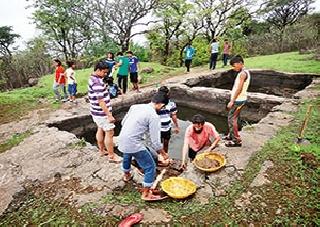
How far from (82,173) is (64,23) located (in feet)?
49.3

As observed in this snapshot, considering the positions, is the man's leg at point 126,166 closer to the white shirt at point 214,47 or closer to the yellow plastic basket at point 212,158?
the yellow plastic basket at point 212,158

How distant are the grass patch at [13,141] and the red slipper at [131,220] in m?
3.95

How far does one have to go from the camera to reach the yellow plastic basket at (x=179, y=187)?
385cm

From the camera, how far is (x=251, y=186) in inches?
163

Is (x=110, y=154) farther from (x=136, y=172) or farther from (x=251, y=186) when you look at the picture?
(x=251, y=186)

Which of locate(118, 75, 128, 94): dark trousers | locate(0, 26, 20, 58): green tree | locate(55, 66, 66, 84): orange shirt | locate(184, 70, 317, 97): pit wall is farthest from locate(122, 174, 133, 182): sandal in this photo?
locate(0, 26, 20, 58): green tree

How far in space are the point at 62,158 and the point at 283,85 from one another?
1120cm

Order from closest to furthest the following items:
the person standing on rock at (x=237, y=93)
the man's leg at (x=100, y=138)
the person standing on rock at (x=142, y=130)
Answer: the person standing on rock at (x=142, y=130), the person standing on rock at (x=237, y=93), the man's leg at (x=100, y=138)

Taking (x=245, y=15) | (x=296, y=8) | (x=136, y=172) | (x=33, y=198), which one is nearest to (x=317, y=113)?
(x=136, y=172)

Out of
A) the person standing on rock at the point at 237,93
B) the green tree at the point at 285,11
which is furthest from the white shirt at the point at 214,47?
the green tree at the point at 285,11

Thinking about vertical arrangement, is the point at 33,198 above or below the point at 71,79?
below

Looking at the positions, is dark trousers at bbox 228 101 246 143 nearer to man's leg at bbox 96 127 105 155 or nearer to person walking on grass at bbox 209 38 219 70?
man's leg at bbox 96 127 105 155

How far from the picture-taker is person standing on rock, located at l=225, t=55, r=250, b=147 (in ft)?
15.2

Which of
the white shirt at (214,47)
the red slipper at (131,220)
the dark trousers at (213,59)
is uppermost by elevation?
the white shirt at (214,47)
